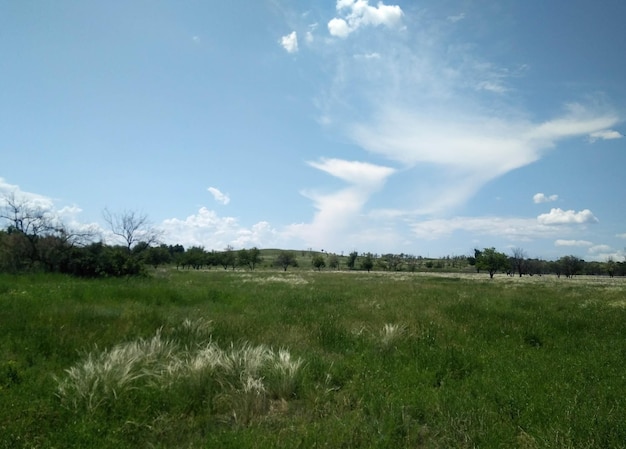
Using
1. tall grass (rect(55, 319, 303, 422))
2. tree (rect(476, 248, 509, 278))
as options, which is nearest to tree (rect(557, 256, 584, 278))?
tree (rect(476, 248, 509, 278))

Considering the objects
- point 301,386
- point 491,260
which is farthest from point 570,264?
point 301,386

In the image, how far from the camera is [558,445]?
13.0 ft

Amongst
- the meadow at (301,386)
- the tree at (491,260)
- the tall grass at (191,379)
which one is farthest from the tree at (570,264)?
the tall grass at (191,379)

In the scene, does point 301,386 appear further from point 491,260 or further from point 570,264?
point 570,264

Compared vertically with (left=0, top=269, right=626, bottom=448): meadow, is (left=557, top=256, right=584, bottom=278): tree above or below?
above

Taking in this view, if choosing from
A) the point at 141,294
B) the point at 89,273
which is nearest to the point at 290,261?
the point at 89,273

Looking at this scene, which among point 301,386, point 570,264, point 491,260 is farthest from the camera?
point 570,264

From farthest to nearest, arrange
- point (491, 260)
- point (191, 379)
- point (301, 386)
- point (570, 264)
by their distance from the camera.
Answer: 1. point (570, 264)
2. point (491, 260)
3. point (301, 386)
4. point (191, 379)

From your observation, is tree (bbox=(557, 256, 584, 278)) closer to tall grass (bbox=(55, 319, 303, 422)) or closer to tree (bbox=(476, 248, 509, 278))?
tree (bbox=(476, 248, 509, 278))

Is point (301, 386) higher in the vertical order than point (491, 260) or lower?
lower

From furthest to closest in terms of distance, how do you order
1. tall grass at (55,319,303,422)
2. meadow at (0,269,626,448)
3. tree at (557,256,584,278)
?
tree at (557,256,584,278) < tall grass at (55,319,303,422) < meadow at (0,269,626,448)

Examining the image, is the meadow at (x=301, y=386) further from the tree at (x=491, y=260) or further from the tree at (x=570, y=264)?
the tree at (x=570, y=264)

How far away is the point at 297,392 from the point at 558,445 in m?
3.33

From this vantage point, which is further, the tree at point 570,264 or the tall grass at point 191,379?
the tree at point 570,264
